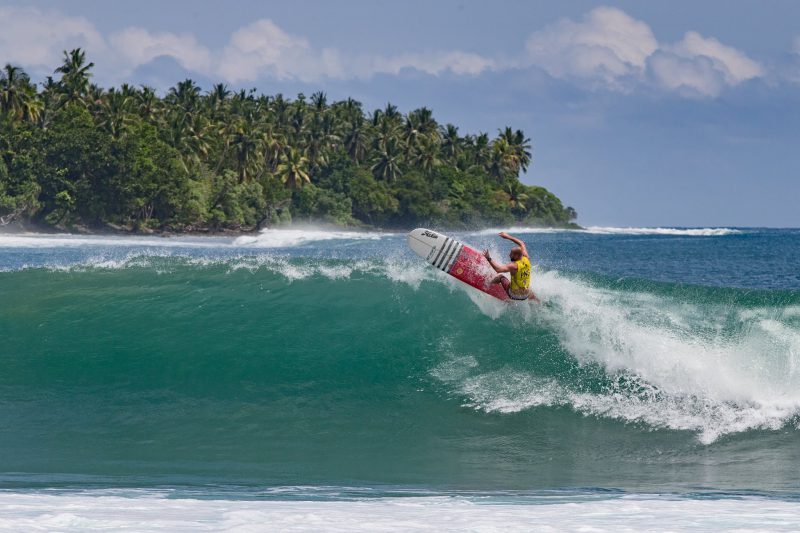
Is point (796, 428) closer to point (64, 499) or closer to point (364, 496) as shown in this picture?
point (364, 496)

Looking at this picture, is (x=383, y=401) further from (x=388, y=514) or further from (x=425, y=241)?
(x=388, y=514)

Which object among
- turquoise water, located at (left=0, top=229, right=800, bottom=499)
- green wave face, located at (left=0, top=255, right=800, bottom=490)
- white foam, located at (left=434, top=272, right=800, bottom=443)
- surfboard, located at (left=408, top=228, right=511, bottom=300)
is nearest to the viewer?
Answer: turquoise water, located at (left=0, top=229, right=800, bottom=499)

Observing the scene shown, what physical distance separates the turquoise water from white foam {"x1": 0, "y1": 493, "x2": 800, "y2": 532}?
766 mm

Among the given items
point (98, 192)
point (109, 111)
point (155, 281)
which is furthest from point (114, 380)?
point (109, 111)

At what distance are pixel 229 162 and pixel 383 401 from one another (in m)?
76.4

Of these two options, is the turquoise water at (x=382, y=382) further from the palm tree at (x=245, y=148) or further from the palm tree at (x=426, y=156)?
the palm tree at (x=426, y=156)

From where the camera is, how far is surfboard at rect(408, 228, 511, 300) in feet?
49.8

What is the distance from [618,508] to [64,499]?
4.53 meters

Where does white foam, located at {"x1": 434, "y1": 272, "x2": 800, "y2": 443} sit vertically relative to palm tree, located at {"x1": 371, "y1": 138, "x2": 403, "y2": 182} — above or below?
below

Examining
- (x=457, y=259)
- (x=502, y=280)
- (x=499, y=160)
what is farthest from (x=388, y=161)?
(x=502, y=280)

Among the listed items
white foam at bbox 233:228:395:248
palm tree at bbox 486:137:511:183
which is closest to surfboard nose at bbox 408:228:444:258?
white foam at bbox 233:228:395:248

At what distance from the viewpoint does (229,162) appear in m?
86.2

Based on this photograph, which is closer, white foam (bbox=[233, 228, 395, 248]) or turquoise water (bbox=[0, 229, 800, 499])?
turquoise water (bbox=[0, 229, 800, 499])

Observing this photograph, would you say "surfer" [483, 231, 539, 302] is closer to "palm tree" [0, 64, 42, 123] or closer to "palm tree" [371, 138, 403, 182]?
"palm tree" [0, 64, 42, 123]
